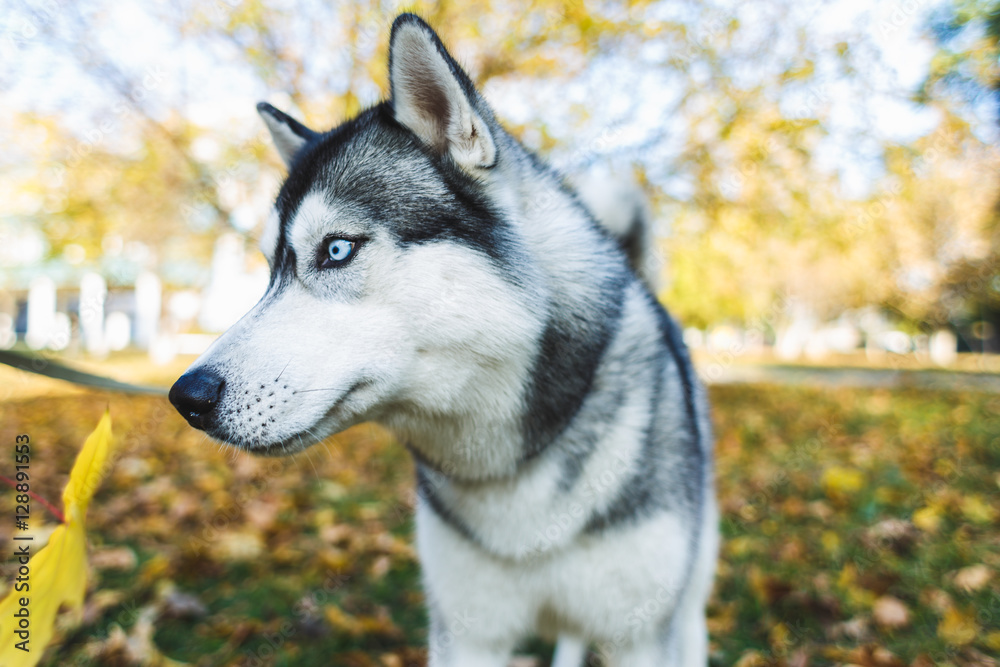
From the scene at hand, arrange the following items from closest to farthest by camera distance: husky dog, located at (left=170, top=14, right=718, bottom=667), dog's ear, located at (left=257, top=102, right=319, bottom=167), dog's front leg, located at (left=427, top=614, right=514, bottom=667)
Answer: husky dog, located at (left=170, top=14, right=718, bottom=667), dog's front leg, located at (left=427, top=614, right=514, bottom=667), dog's ear, located at (left=257, top=102, right=319, bottom=167)

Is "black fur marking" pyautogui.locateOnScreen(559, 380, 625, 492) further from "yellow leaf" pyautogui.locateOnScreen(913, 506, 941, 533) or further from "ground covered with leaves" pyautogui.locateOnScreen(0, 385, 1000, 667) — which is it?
"yellow leaf" pyautogui.locateOnScreen(913, 506, 941, 533)

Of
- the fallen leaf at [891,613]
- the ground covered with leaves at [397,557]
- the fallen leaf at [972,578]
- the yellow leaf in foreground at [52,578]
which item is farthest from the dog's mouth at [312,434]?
the fallen leaf at [972,578]

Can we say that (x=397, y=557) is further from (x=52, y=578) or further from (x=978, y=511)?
(x=978, y=511)

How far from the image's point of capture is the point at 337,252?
5.15 feet

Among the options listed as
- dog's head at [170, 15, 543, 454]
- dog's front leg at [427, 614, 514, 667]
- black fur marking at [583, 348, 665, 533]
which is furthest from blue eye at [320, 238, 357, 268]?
dog's front leg at [427, 614, 514, 667]

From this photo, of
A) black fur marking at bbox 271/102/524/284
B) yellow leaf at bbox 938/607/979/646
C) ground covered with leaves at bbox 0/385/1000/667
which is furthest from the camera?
ground covered with leaves at bbox 0/385/1000/667

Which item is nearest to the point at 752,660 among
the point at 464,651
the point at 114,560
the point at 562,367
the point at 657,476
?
the point at 657,476

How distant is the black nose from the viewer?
4.37 ft

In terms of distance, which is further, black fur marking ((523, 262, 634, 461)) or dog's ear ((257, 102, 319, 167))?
dog's ear ((257, 102, 319, 167))

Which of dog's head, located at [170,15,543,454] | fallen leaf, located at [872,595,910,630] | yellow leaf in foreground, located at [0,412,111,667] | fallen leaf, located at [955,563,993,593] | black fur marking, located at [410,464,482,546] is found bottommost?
fallen leaf, located at [872,595,910,630]

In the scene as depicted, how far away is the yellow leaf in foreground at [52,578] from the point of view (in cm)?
89

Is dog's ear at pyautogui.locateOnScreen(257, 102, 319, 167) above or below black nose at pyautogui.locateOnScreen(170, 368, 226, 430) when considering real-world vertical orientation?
above

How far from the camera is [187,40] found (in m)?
5.78

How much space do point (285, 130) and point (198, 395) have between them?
1.22 m
